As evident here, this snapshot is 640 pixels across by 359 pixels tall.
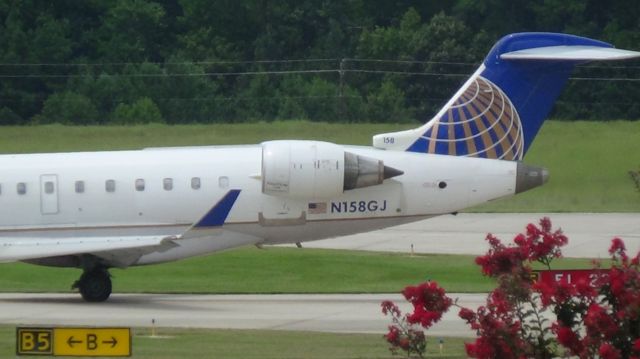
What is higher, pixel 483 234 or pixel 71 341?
pixel 71 341

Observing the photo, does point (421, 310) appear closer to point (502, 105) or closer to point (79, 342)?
point (79, 342)

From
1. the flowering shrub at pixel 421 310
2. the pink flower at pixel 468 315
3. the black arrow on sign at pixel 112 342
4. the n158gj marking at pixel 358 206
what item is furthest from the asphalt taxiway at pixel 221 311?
the black arrow on sign at pixel 112 342

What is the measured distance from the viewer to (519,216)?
4578 centimetres

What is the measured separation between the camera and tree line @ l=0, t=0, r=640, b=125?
75188 millimetres

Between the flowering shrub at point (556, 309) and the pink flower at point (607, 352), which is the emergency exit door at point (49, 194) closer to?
the flowering shrub at point (556, 309)

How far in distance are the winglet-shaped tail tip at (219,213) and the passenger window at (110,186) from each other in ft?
6.97

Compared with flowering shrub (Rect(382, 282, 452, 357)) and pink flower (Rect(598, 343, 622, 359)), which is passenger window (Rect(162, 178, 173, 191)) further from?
pink flower (Rect(598, 343, 622, 359))

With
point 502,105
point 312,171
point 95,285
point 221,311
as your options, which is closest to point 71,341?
point 221,311

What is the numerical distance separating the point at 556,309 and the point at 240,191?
1224 centimetres

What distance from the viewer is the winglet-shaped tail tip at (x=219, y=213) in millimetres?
25844

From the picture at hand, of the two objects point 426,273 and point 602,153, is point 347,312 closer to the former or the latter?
point 426,273

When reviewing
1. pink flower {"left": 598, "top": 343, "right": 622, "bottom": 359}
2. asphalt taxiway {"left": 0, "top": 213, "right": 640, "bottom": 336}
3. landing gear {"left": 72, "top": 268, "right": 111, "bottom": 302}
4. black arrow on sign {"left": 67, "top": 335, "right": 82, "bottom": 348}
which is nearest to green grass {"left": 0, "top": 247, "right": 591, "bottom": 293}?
asphalt taxiway {"left": 0, "top": 213, "right": 640, "bottom": 336}

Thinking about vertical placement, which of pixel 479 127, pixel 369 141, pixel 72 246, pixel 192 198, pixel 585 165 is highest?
pixel 479 127

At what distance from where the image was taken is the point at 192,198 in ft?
89.3
